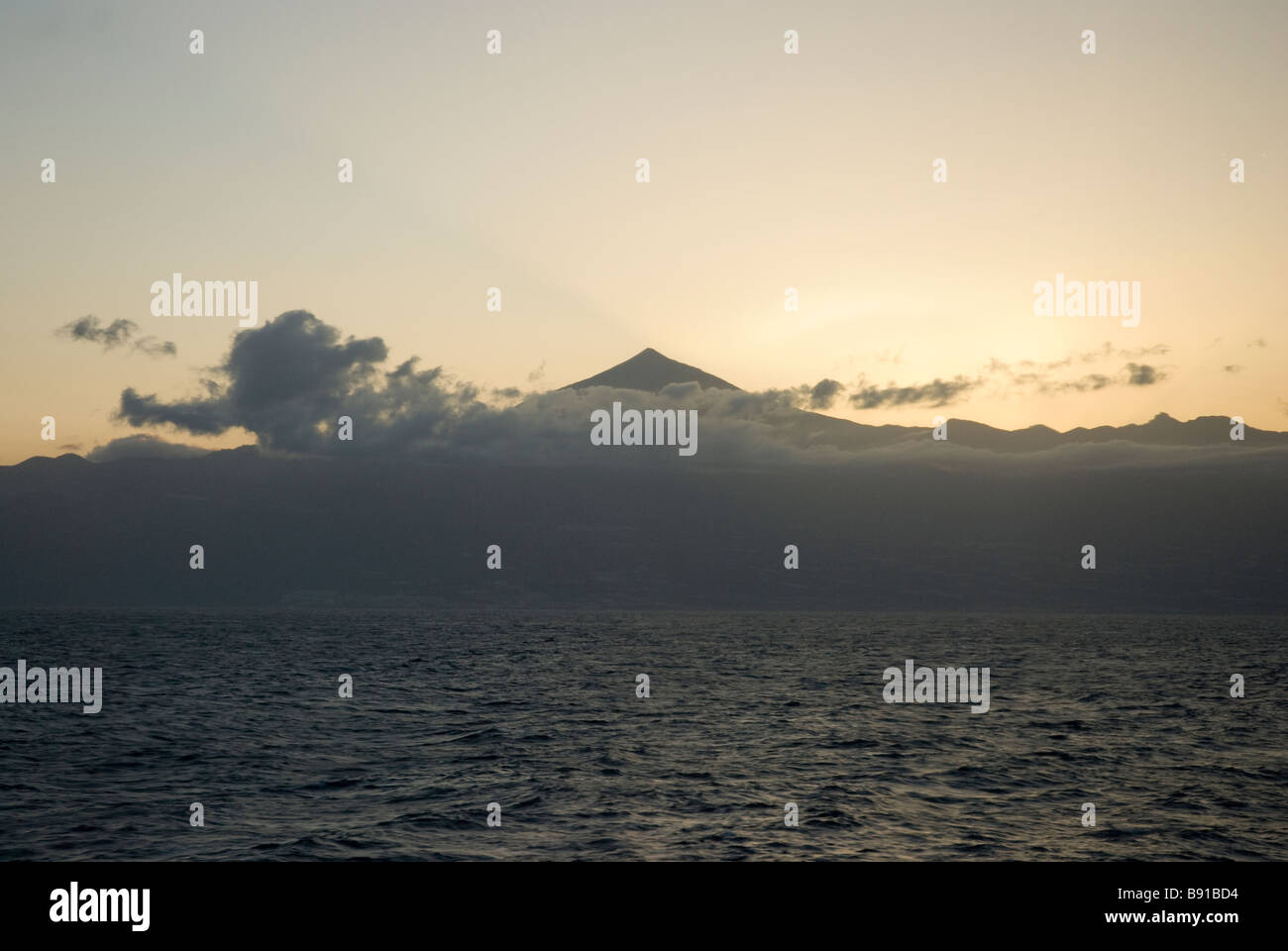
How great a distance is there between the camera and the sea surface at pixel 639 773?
25.7m

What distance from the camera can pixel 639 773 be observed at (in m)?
35.2

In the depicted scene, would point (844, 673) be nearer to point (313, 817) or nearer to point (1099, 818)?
point (1099, 818)

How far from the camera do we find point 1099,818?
94.4ft

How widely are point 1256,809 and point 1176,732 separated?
20.4 metres

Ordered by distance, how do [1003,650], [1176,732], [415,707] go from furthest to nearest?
[1003,650] → [415,707] → [1176,732]

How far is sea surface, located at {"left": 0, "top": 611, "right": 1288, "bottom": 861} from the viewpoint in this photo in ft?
84.2

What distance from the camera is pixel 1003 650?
137 metres

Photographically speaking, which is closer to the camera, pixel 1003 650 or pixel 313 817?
pixel 313 817
